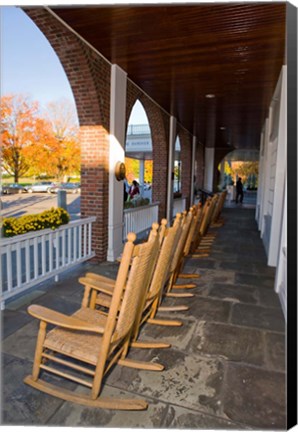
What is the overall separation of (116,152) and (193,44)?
1972mm

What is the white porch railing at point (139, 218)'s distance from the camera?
6.28 meters

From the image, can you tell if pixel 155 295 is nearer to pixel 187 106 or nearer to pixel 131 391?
pixel 131 391

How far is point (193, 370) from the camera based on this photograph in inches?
91.8


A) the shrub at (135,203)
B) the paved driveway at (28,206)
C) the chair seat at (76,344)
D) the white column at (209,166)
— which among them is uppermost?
the white column at (209,166)

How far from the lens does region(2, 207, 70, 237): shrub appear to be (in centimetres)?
330

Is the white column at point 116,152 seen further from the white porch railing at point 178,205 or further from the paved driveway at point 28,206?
the paved driveway at point 28,206

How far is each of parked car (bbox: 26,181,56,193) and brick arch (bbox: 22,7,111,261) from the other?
18.8 meters

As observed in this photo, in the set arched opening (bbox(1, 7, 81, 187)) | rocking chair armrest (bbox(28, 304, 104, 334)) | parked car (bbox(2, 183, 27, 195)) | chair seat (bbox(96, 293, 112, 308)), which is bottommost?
chair seat (bbox(96, 293, 112, 308))

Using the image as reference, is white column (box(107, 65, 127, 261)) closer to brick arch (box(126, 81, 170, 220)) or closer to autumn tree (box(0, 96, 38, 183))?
brick arch (box(126, 81, 170, 220))

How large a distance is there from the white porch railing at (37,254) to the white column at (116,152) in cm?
41

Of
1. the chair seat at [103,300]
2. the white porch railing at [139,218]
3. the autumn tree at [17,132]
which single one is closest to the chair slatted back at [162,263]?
the chair seat at [103,300]

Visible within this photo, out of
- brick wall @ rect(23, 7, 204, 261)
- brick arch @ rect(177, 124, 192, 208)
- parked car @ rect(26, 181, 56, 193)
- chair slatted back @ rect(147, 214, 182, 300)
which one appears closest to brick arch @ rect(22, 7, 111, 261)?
Result: brick wall @ rect(23, 7, 204, 261)

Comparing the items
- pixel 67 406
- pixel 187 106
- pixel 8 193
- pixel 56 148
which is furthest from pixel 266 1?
pixel 8 193

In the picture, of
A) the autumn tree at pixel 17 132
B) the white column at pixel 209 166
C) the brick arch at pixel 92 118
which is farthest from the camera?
the white column at pixel 209 166
